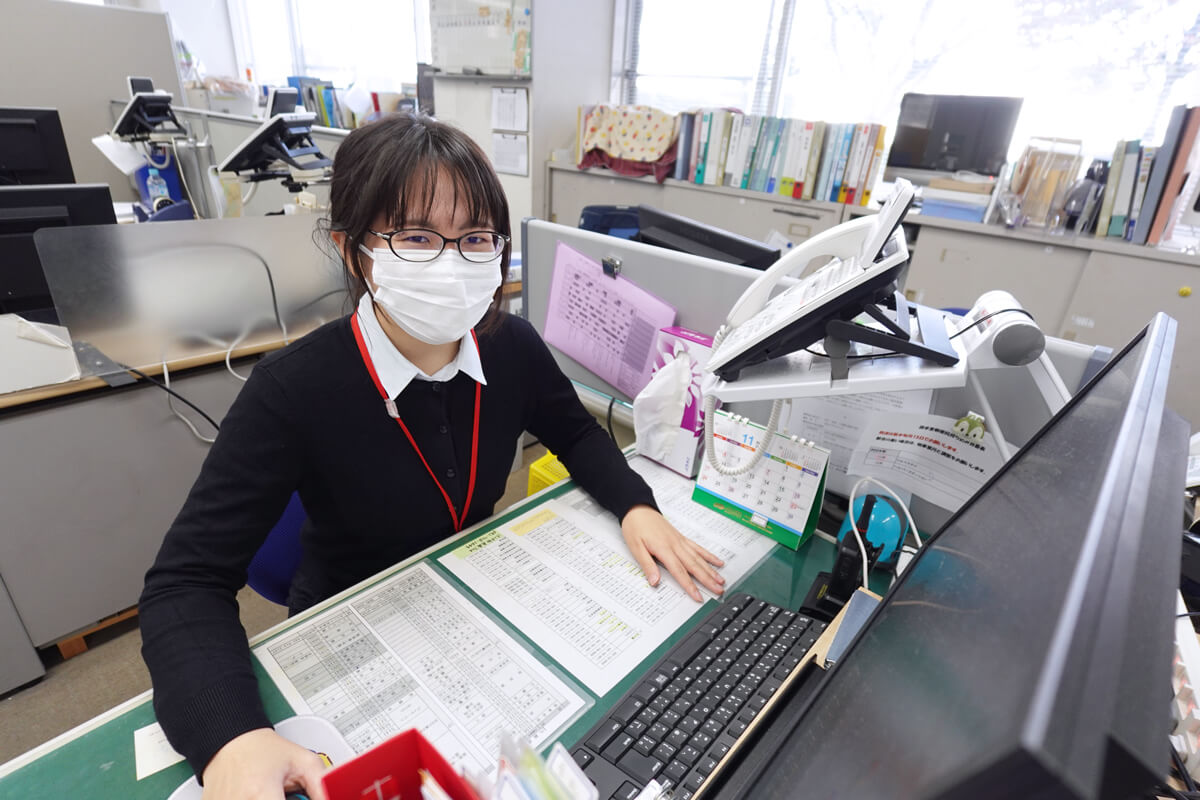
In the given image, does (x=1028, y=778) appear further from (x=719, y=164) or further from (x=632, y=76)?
(x=632, y=76)

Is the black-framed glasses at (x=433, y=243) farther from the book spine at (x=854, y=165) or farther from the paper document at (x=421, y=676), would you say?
the book spine at (x=854, y=165)

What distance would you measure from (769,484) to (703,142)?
2697 millimetres

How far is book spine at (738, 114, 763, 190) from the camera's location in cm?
301

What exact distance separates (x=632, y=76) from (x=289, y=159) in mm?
2635

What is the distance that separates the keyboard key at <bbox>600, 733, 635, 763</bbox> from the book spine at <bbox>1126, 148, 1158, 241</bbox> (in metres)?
2.84

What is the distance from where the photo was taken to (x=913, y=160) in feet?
9.18

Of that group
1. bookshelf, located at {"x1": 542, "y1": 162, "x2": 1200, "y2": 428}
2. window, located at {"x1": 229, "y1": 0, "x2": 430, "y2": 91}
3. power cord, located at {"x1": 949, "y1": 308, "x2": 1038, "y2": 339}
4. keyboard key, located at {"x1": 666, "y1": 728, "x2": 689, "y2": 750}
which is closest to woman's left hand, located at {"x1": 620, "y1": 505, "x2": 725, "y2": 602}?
keyboard key, located at {"x1": 666, "y1": 728, "x2": 689, "y2": 750}

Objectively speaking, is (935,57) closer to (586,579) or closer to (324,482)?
(586,579)

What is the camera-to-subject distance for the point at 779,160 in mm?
3012

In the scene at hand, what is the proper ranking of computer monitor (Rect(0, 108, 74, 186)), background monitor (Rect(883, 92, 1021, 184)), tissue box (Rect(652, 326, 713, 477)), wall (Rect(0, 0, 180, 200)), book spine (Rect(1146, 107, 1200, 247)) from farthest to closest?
1. wall (Rect(0, 0, 180, 200))
2. background monitor (Rect(883, 92, 1021, 184))
3. book spine (Rect(1146, 107, 1200, 247))
4. computer monitor (Rect(0, 108, 74, 186))
5. tissue box (Rect(652, 326, 713, 477))

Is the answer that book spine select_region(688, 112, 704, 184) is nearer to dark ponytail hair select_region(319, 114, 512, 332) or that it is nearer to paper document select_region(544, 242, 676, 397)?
paper document select_region(544, 242, 676, 397)

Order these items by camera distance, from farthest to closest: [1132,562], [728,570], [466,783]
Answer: [728,570] < [466,783] < [1132,562]

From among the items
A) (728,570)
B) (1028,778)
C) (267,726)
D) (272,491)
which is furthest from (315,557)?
(1028,778)

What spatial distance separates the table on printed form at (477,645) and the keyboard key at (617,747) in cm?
4
